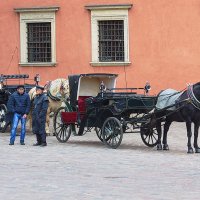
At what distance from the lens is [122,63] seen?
29.5m

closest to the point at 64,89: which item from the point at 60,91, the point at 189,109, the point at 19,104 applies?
the point at 60,91

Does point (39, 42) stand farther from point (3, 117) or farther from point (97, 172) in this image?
point (97, 172)

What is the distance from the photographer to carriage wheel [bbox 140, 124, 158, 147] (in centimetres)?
1772

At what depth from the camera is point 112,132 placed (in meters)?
17.5

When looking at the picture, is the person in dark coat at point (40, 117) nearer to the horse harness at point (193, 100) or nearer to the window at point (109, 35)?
the horse harness at point (193, 100)

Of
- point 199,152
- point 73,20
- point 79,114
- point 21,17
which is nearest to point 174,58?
point 73,20

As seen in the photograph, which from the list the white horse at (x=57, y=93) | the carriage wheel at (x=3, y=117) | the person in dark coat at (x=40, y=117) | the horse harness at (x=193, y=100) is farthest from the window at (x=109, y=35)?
the horse harness at (x=193, y=100)

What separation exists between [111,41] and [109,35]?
10.0 inches

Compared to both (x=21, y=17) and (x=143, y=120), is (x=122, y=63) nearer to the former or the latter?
(x=21, y=17)

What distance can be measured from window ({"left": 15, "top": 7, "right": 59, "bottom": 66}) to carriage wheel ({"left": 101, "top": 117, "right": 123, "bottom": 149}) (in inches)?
498

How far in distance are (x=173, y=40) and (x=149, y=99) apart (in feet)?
39.2

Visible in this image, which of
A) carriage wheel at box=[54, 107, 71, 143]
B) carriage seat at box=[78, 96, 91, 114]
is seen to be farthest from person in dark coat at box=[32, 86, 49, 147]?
carriage seat at box=[78, 96, 91, 114]

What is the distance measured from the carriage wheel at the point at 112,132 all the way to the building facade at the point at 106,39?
452 inches

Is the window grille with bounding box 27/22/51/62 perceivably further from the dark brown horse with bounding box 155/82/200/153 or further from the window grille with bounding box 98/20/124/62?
the dark brown horse with bounding box 155/82/200/153
